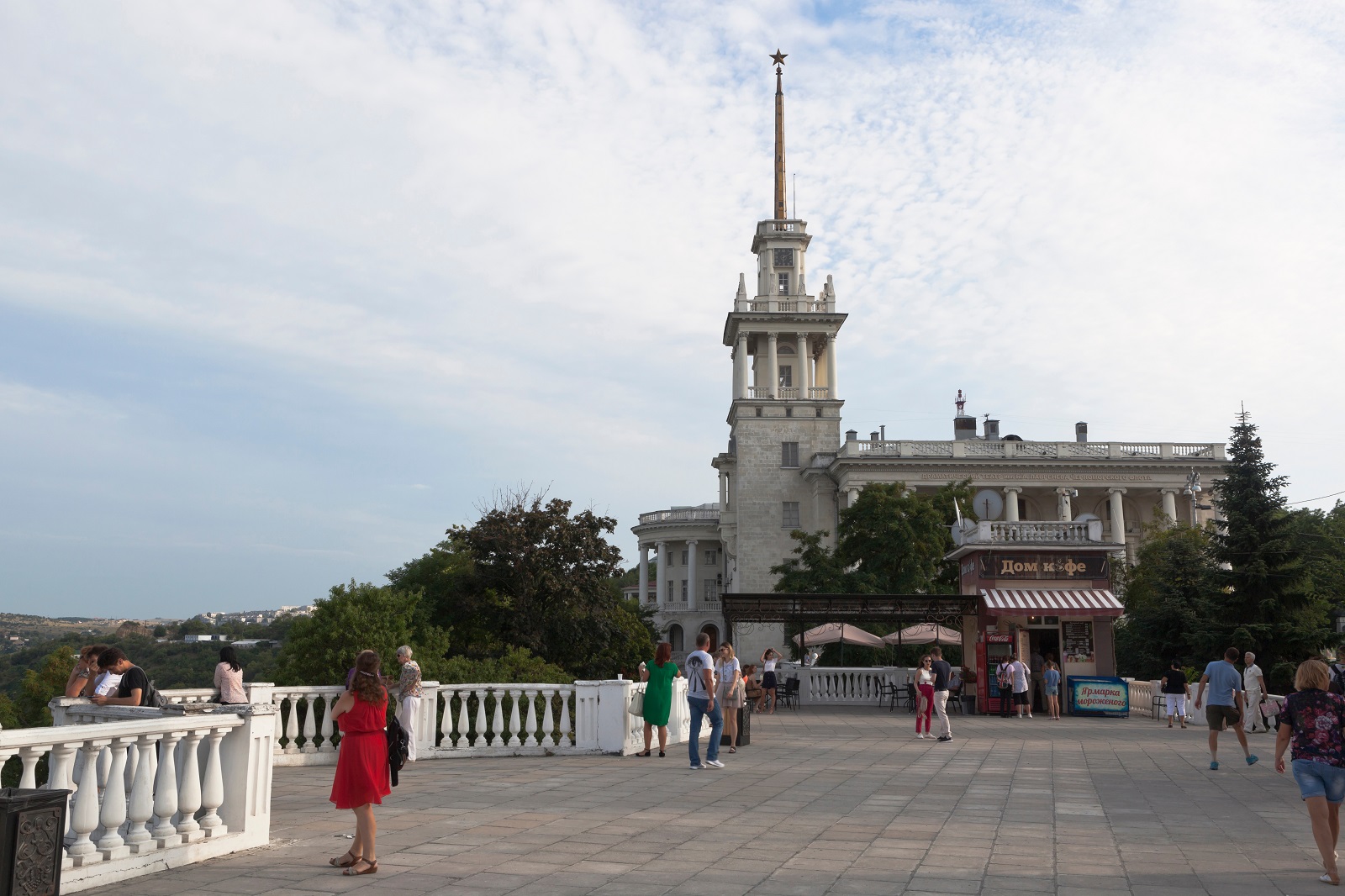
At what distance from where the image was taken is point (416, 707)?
14.2m

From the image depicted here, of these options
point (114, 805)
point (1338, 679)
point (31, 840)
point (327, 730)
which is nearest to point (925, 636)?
point (327, 730)

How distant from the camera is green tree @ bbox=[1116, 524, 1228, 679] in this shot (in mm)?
34344

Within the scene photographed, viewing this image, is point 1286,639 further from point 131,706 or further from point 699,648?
point 131,706

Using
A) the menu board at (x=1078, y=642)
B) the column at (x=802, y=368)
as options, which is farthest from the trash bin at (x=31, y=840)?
the column at (x=802, y=368)

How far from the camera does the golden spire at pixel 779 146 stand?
2950 inches

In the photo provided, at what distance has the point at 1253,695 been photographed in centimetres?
2091

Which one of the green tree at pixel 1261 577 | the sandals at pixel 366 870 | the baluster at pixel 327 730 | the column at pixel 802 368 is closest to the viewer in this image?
the sandals at pixel 366 870

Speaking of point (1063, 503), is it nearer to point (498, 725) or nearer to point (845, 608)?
point (845, 608)

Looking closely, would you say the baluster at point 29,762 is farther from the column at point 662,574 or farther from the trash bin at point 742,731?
the column at point 662,574

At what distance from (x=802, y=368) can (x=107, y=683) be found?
62459 millimetres

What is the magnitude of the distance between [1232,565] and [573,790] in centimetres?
2974

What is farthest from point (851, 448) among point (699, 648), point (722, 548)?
point (699, 648)

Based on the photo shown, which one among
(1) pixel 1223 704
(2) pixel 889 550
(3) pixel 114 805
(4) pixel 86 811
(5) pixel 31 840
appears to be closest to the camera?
(5) pixel 31 840

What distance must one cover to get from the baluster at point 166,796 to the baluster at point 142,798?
113 millimetres
